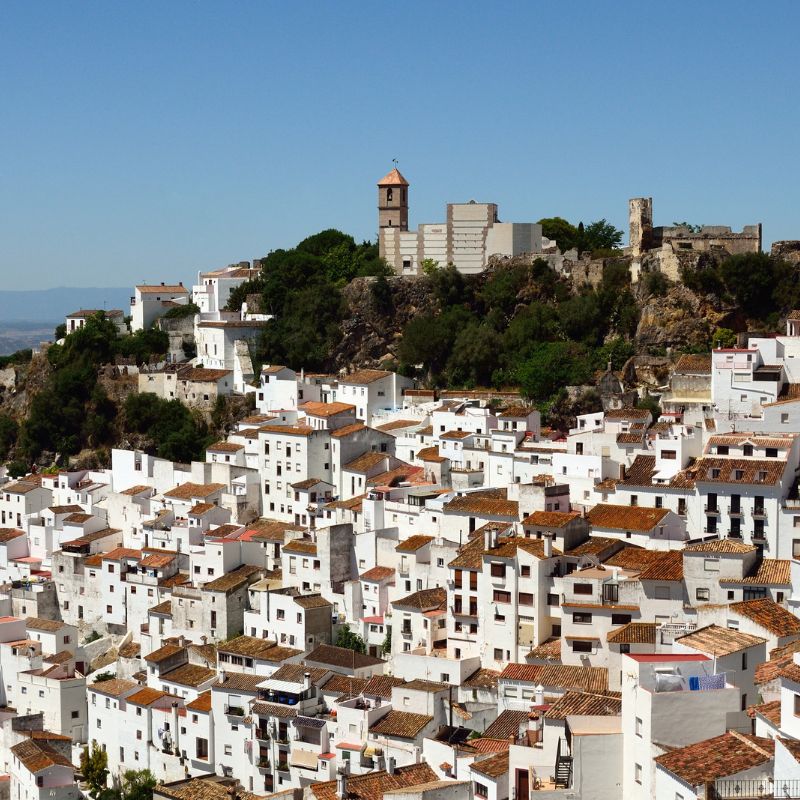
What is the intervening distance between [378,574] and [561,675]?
8.42 meters

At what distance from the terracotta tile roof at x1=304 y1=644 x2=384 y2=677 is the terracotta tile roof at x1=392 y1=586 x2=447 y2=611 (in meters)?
1.61

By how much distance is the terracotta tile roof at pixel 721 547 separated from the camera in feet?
102

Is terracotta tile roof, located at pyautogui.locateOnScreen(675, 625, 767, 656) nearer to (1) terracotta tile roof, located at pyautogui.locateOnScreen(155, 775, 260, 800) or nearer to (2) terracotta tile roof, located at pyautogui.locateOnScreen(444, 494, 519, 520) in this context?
(2) terracotta tile roof, located at pyautogui.locateOnScreen(444, 494, 519, 520)

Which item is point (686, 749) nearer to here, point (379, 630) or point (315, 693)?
point (315, 693)

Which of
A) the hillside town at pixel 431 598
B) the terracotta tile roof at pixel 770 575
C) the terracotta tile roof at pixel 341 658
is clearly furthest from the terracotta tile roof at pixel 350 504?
the terracotta tile roof at pixel 770 575

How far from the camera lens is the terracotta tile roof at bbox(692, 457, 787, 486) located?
33125 millimetres

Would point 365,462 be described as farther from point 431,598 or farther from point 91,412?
point 91,412

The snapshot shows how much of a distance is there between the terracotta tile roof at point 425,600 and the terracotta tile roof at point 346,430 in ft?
31.6

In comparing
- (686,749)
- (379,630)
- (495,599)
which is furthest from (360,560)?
(686,749)

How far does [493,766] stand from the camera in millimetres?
26078

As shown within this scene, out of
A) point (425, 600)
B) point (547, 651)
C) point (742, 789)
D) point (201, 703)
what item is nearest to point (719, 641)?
point (742, 789)

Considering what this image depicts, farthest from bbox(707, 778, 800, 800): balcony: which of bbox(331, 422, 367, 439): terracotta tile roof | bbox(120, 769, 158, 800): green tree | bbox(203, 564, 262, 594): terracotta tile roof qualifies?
bbox(331, 422, 367, 439): terracotta tile roof

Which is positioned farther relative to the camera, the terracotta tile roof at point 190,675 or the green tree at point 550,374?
the green tree at point 550,374

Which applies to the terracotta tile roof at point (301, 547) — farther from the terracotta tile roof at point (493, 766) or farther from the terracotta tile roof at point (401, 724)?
the terracotta tile roof at point (493, 766)
